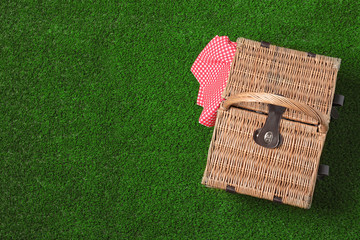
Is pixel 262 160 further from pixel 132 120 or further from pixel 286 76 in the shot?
pixel 132 120

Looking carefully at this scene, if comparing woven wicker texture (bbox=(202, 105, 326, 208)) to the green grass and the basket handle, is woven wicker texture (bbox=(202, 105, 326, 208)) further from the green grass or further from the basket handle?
the green grass

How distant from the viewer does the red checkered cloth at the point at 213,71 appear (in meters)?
1.86

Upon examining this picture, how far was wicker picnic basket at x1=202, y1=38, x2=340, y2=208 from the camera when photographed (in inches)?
66.1

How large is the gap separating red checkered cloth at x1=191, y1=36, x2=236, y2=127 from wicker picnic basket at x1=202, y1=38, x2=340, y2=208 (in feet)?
0.41

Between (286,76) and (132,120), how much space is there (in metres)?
1.07

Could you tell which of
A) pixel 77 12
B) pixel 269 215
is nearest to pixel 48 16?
pixel 77 12

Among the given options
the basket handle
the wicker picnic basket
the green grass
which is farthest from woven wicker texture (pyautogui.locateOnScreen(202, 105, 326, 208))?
the green grass

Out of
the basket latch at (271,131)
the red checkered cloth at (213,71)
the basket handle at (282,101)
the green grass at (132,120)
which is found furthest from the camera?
the green grass at (132,120)

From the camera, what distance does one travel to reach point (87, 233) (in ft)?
7.90

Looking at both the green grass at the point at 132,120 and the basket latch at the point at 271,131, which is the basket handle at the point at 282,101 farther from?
the green grass at the point at 132,120

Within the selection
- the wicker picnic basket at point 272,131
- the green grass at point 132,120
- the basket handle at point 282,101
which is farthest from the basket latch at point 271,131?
the green grass at point 132,120

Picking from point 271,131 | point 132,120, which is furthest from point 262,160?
point 132,120

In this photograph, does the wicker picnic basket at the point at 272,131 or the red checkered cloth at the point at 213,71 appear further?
the red checkered cloth at the point at 213,71

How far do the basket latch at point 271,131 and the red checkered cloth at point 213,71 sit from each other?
0.77 feet
